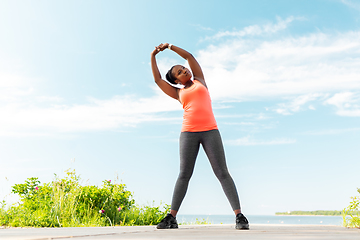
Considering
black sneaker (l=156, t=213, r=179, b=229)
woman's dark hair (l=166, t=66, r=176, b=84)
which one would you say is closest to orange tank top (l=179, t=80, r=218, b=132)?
woman's dark hair (l=166, t=66, r=176, b=84)

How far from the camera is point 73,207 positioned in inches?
232

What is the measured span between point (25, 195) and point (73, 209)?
4.49 feet

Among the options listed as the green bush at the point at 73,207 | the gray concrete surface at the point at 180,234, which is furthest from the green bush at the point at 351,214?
the green bush at the point at 73,207

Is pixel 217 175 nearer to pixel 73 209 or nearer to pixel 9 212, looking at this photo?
pixel 73 209

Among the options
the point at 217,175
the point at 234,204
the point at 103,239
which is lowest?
the point at 103,239

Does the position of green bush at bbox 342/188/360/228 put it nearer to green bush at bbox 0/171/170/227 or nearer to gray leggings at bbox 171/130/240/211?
gray leggings at bbox 171/130/240/211

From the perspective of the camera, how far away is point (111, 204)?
20.5 ft

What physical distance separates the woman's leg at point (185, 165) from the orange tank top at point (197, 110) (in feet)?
0.32

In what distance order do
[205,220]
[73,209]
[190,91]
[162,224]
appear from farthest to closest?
1. [205,220]
2. [73,209]
3. [190,91]
4. [162,224]

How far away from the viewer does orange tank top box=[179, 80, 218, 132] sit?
3668mm

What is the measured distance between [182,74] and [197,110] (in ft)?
1.64

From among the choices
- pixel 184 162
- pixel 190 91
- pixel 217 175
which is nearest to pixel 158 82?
pixel 190 91

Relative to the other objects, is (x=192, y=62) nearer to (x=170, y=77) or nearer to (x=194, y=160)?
(x=170, y=77)

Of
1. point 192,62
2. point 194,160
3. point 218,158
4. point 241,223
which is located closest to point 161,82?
point 192,62
